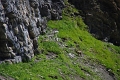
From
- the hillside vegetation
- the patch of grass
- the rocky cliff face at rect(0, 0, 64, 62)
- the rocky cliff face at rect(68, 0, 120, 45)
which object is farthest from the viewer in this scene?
the rocky cliff face at rect(68, 0, 120, 45)

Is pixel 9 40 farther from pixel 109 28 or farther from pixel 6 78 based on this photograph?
pixel 109 28

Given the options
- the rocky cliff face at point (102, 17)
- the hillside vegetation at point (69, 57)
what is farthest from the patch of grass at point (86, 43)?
the rocky cliff face at point (102, 17)

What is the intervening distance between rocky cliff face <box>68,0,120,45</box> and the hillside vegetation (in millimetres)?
2075

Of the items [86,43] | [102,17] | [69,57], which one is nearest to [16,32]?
[69,57]

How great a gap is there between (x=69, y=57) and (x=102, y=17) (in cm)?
1997

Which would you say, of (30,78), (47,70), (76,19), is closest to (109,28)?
(76,19)

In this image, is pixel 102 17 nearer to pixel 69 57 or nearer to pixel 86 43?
pixel 86 43

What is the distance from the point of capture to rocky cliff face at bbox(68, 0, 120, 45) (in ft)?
172

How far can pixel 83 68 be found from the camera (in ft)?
116

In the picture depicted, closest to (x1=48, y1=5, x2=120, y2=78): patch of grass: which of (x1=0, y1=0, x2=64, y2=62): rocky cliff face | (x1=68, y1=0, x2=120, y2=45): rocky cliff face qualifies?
(x1=68, y1=0, x2=120, y2=45): rocky cliff face

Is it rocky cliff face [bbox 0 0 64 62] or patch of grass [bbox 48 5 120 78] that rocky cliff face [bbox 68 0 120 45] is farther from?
rocky cliff face [bbox 0 0 64 62]

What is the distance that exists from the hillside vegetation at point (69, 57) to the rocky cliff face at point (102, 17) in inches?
81.7

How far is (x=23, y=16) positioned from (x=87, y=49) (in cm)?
1337

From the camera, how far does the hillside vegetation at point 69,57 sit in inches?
1110
